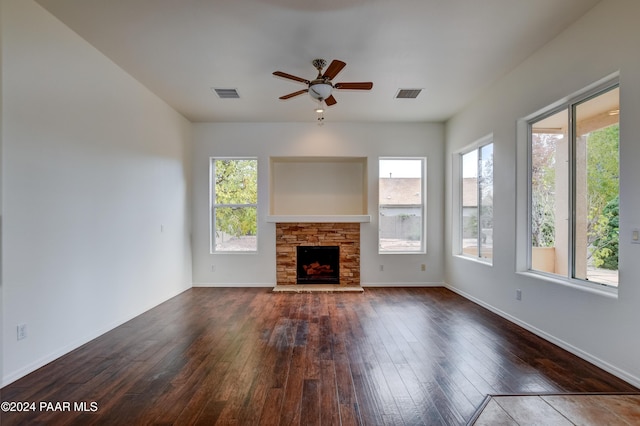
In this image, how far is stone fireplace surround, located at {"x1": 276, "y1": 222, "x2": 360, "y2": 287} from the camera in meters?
5.65

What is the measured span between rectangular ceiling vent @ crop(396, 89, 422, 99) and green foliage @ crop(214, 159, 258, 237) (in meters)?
2.79

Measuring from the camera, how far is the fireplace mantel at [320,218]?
18.3ft

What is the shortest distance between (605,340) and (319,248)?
13.3 feet

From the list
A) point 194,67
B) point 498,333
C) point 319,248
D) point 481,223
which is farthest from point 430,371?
point 194,67

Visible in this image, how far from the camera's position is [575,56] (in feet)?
9.23

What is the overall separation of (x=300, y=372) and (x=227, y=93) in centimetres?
369

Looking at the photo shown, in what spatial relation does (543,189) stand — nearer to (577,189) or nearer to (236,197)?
(577,189)

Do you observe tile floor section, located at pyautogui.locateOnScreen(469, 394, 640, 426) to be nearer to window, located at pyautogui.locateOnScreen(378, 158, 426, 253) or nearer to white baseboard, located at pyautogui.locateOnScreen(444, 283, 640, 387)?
white baseboard, located at pyautogui.locateOnScreen(444, 283, 640, 387)

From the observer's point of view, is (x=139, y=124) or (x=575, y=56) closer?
(x=575, y=56)

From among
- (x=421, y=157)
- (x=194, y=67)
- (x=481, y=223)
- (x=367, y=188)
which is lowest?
(x=481, y=223)

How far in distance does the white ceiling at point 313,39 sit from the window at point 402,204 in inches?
63.4

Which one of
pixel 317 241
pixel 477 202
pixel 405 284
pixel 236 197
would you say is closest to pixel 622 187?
pixel 477 202

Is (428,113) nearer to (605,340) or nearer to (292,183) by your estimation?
(292,183)

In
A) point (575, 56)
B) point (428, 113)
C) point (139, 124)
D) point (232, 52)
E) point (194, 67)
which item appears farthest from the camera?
point (428, 113)
